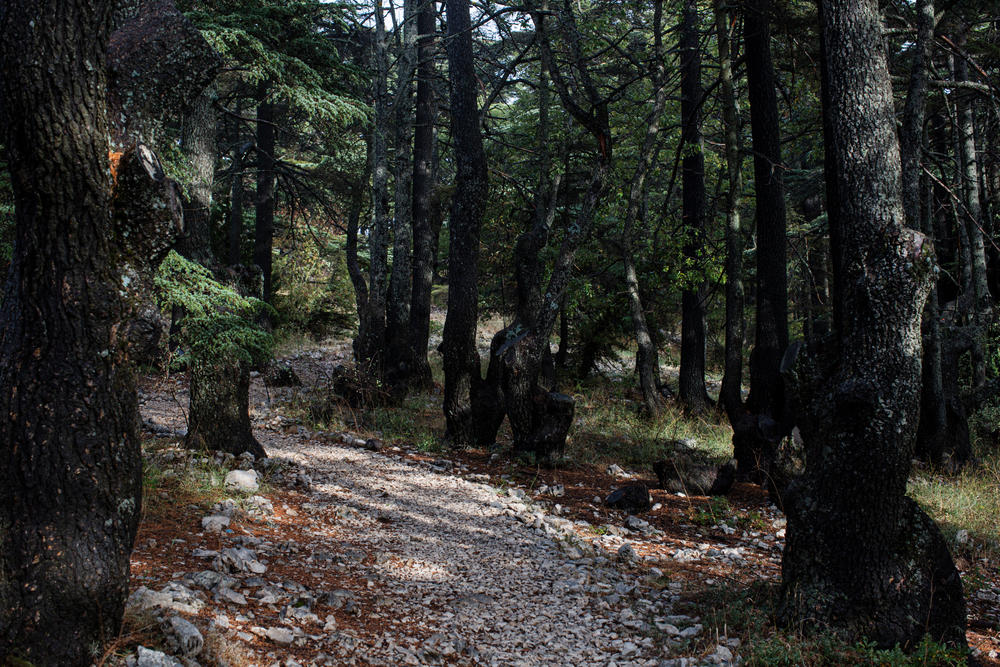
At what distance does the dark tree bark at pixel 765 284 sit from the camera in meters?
8.16

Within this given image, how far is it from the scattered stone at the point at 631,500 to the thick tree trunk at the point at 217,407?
4147mm

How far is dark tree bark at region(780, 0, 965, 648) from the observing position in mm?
3873

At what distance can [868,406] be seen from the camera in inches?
154

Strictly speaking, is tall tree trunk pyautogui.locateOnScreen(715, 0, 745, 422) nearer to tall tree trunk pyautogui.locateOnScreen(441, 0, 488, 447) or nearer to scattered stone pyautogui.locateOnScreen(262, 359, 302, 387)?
tall tree trunk pyautogui.locateOnScreen(441, 0, 488, 447)

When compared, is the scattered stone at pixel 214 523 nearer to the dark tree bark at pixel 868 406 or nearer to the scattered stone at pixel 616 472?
the dark tree bark at pixel 868 406

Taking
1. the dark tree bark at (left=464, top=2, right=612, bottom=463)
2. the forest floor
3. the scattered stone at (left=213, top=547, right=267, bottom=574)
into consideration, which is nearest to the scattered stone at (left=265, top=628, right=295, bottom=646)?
the forest floor

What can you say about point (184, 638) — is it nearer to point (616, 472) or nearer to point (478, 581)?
point (478, 581)

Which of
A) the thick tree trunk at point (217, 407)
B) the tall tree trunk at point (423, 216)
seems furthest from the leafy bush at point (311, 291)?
the thick tree trunk at point (217, 407)

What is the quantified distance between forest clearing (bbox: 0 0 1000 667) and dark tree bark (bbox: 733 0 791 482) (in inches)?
1.9

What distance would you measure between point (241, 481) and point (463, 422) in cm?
389

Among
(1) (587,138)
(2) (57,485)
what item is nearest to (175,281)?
(2) (57,485)

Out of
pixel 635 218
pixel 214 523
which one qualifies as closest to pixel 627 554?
pixel 214 523

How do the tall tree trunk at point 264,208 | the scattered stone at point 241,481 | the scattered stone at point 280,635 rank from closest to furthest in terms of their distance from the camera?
the scattered stone at point 280,635
the scattered stone at point 241,481
the tall tree trunk at point 264,208

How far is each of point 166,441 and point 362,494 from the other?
7.97ft
